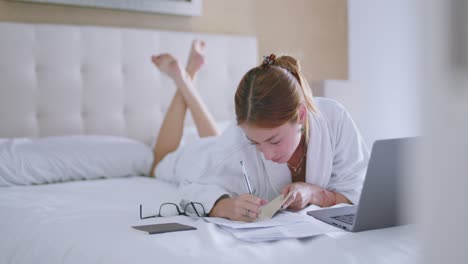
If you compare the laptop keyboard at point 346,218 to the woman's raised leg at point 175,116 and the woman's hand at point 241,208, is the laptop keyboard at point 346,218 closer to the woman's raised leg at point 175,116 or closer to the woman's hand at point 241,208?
the woman's hand at point 241,208

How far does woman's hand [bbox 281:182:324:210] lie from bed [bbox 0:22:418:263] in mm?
254

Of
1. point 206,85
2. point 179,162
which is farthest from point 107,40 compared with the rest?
point 179,162

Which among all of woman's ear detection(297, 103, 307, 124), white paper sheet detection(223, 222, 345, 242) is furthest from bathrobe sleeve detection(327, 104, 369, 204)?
white paper sheet detection(223, 222, 345, 242)

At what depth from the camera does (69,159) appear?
92.7 inches

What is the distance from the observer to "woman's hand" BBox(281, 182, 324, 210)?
1.49 meters

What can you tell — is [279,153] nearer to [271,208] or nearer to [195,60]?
[271,208]

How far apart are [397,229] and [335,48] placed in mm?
2638

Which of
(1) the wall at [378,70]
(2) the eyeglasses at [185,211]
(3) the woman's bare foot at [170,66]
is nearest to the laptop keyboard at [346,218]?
(2) the eyeglasses at [185,211]

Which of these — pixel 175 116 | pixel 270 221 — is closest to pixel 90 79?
pixel 175 116

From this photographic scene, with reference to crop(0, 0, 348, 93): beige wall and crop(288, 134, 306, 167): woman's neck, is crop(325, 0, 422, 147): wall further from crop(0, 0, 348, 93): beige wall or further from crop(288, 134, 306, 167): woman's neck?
crop(288, 134, 306, 167): woman's neck

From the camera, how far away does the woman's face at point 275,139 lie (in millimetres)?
1468

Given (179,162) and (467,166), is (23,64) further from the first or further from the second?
(467,166)

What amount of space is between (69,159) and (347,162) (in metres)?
1.24

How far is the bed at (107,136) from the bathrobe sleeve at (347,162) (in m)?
0.35
